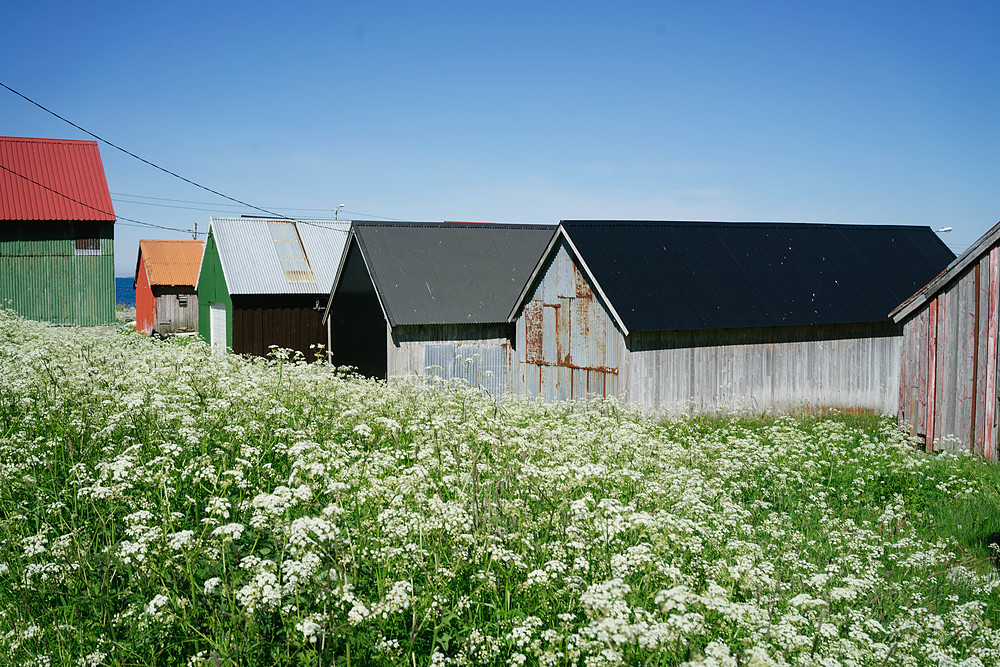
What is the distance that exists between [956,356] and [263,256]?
929 inches

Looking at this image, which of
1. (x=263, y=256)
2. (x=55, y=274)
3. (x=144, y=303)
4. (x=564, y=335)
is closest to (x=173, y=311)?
(x=144, y=303)

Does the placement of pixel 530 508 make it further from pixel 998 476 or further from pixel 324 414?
pixel 998 476

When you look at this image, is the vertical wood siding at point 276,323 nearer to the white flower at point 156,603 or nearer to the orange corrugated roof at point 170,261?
the orange corrugated roof at point 170,261

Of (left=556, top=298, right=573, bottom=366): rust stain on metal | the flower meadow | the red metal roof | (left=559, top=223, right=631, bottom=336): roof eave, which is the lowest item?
the flower meadow

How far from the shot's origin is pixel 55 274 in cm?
2900

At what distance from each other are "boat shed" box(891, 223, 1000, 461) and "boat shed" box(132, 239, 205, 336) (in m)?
41.4

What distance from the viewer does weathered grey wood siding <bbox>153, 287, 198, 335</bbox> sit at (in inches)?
1802

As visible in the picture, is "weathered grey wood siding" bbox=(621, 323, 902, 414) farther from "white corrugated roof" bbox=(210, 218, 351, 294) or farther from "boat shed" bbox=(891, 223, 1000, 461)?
"white corrugated roof" bbox=(210, 218, 351, 294)

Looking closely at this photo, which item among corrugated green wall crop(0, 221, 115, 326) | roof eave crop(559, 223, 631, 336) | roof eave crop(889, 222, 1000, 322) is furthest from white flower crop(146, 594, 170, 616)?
corrugated green wall crop(0, 221, 115, 326)

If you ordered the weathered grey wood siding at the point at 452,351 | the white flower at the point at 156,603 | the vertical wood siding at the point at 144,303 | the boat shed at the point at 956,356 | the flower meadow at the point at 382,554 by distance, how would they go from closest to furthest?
the white flower at the point at 156,603 < the flower meadow at the point at 382,554 < the boat shed at the point at 956,356 < the weathered grey wood siding at the point at 452,351 < the vertical wood siding at the point at 144,303

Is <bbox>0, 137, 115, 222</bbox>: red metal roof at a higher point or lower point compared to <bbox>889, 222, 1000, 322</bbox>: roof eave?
higher

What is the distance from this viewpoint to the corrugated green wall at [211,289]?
89.4 feet

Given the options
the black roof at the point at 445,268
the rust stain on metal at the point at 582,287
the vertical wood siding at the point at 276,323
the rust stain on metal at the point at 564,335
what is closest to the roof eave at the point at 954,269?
the rust stain on metal at the point at 582,287

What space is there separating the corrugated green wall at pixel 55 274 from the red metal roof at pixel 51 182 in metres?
0.49
